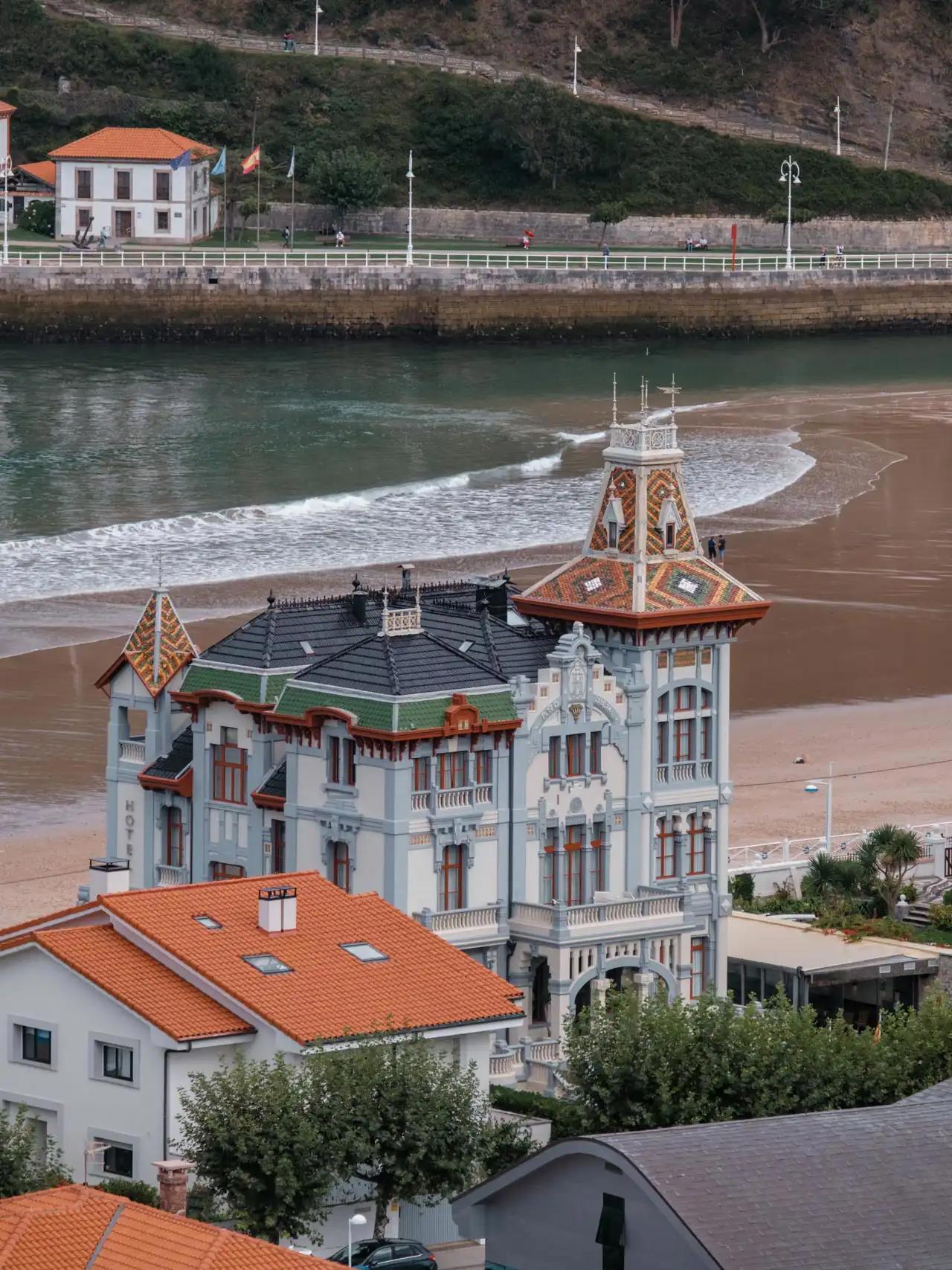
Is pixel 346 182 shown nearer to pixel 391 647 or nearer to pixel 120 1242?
pixel 391 647

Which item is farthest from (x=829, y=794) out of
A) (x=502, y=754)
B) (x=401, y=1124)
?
(x=401, y=1124)

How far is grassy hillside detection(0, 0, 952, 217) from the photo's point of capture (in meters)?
147

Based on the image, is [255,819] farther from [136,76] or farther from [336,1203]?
[136,76]

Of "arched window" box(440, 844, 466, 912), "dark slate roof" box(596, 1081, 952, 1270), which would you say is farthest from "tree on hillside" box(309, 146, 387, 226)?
"dark slate roof" box(596, 1081, 952, 1270)

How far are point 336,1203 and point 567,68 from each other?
133 meters

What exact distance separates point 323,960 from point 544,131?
391 ft

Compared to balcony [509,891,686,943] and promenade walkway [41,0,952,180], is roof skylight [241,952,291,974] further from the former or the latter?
promenade walkway [41,0,952,180]

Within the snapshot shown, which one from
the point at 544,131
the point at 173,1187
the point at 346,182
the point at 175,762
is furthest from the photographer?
the point at 544,131

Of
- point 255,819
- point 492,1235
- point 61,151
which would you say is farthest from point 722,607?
point 61,151

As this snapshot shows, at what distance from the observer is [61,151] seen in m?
134

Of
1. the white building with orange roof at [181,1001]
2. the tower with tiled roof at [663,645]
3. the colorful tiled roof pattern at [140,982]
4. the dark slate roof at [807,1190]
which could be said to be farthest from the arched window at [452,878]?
the dark slate roof at [807,1190]

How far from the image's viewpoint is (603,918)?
36.0 metres

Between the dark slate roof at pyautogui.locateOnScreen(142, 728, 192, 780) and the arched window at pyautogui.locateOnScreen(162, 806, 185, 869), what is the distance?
42 cm

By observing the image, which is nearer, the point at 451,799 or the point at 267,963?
the point at 267,963
